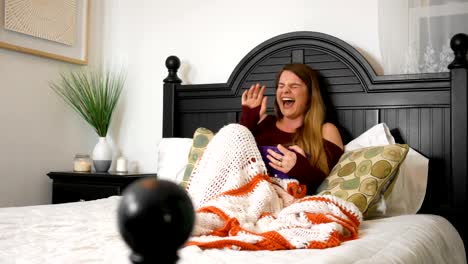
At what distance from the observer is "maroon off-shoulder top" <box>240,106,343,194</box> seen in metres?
2.04

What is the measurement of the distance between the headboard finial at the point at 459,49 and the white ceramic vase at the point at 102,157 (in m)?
1.89

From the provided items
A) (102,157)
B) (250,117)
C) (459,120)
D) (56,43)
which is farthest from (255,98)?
(56,43)

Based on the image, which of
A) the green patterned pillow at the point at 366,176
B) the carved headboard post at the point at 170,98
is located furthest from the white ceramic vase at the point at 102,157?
the green patterned pillow at the point at 366,176

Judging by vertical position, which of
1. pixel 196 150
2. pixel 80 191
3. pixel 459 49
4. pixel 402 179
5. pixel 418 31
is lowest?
pixel 80 191

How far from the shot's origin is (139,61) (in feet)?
10.9

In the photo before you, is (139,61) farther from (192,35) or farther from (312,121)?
(312,121)

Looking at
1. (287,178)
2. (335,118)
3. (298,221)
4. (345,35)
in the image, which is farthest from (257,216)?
(345,35)

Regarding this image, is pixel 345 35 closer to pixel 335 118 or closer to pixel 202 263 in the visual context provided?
pixel 335 118

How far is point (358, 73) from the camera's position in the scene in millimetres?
2564

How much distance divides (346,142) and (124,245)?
4.89ft

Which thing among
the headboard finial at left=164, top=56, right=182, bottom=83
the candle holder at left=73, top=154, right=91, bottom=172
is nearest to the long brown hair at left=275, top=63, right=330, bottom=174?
the headboard finial at left=164, top=56, right=182, bottom=83

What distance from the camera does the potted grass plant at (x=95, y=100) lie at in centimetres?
314

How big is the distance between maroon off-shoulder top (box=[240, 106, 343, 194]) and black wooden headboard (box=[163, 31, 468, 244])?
0.23 meters

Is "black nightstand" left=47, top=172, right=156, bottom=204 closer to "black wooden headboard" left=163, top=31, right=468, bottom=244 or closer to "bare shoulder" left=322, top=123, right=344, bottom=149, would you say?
"black wooden headboard" left=163, top=31, right=468, bottom=244
